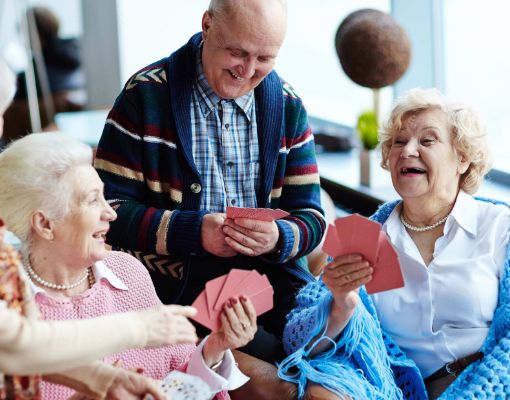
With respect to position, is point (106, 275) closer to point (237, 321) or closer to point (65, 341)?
point (237, 321)

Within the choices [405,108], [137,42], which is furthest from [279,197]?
[137,42]

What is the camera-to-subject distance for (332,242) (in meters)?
2.22

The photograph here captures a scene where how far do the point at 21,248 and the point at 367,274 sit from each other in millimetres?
875

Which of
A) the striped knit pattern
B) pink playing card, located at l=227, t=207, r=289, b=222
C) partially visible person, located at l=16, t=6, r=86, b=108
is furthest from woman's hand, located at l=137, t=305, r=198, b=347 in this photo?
partially visible person, located at l=16, t=6, r=86, b=108

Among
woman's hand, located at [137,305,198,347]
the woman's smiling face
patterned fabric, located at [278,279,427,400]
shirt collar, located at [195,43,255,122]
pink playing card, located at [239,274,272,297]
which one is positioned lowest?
patterned fabric, located at [278,279,427,400]

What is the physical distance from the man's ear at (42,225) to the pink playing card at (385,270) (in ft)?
2.66

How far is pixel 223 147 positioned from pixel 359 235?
79cm

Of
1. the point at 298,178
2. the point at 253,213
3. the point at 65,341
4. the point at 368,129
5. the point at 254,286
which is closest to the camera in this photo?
the point at 65,341

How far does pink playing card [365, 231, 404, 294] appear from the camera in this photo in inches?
87.4

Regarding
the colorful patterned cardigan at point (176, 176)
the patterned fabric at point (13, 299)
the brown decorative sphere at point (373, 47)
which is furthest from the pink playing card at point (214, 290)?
the brown decorative sphere at point (373, 47)

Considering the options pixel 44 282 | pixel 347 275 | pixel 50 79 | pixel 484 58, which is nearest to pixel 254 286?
pixel 347 275

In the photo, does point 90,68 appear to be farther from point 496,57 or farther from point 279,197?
point 279,197

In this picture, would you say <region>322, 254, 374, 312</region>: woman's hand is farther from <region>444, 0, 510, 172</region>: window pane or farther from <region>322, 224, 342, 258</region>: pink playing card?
<region>444, 0, 510, 172</region>: window pane

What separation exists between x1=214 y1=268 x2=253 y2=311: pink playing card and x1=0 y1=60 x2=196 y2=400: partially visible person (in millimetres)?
300
